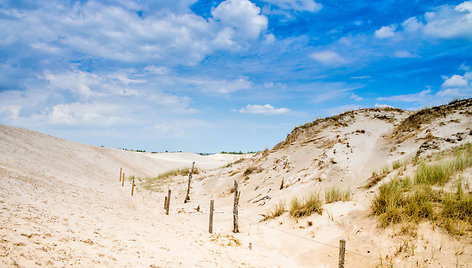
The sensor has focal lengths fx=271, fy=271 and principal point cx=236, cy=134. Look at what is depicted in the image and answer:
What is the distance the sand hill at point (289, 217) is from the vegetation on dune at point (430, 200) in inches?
6.3

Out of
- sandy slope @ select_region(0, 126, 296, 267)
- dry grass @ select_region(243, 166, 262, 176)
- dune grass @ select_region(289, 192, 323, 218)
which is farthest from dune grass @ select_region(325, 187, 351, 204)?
dry grass @ select_region(243, 166, 262, 176)

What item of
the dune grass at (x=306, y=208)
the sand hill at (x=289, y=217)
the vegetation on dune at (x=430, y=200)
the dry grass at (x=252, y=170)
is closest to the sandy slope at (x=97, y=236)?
the sand hill at (x=289, y=217)

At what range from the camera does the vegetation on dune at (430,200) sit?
6671 millimetres

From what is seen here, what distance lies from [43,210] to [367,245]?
34.3ft

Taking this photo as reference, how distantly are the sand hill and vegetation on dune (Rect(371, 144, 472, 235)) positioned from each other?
0.16m

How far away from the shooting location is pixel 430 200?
7.46 m

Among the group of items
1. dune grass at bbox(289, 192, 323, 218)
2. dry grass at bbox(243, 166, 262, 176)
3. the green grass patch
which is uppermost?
the green grass patch

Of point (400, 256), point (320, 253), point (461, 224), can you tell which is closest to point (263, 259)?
point (320, 253)

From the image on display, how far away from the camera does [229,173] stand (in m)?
22.8

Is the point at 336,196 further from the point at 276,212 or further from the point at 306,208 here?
the point at 276,212

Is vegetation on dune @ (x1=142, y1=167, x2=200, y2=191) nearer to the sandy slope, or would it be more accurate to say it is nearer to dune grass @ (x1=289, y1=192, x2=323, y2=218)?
the sandy slope

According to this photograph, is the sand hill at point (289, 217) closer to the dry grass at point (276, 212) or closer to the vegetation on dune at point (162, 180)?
the dry grass at point (276, 212)

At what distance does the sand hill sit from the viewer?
6367 millimetres

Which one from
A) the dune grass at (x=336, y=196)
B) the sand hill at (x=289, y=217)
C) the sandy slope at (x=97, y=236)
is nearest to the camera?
the sandy slope at (x=97, y=236)
